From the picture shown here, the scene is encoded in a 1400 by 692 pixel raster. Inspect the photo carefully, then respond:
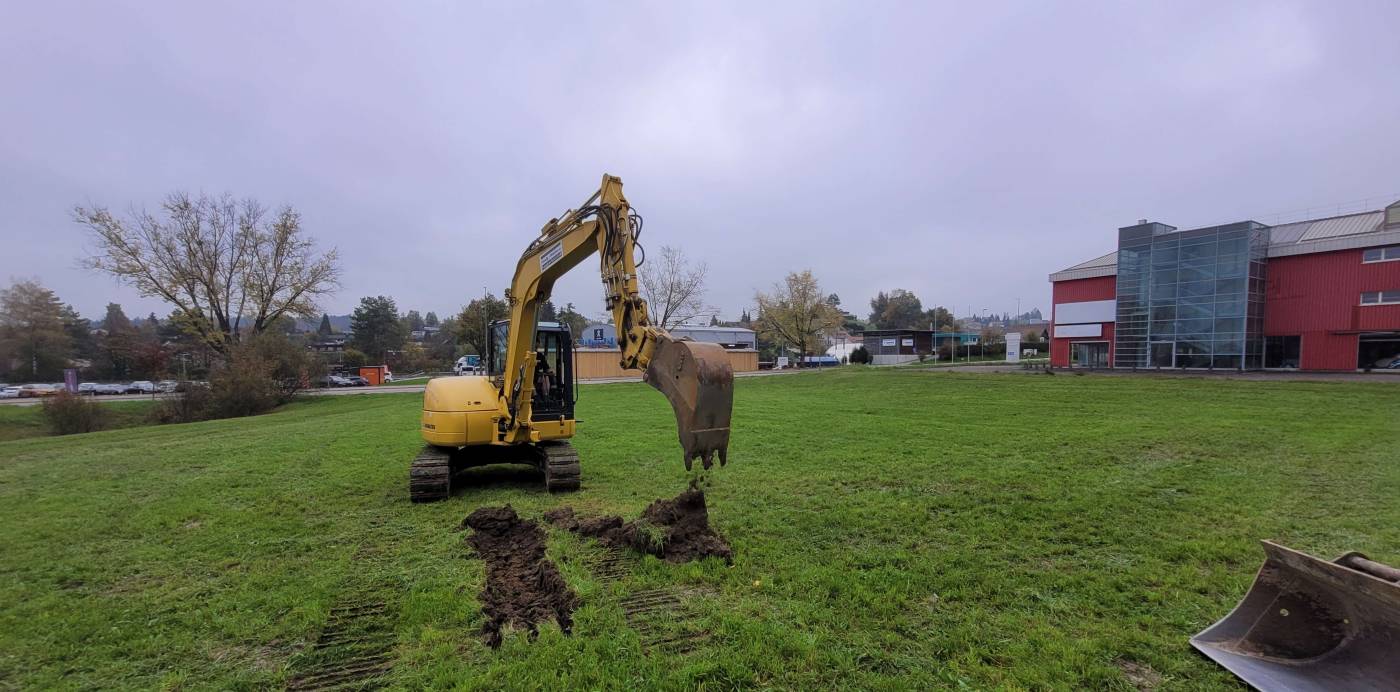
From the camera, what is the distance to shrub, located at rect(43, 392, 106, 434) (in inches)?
930

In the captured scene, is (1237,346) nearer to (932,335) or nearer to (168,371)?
(932,335)

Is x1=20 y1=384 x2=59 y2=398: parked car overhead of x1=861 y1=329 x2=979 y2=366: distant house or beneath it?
beneath

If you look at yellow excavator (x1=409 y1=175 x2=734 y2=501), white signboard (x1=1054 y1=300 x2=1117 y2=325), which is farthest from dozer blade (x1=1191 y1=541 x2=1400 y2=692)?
white signboard (x1=1054 y1=300 x2=1117 y2=325)

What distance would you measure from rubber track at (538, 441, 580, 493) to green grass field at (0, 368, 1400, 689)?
7.8 inches

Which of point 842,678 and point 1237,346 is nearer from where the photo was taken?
point 842,678

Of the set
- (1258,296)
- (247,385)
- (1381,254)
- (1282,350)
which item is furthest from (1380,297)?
(247,385)

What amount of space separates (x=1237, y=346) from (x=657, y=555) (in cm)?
4313

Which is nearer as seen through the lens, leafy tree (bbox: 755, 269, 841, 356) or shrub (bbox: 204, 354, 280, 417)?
shrub (bbox: 204, 354, 280, 417)

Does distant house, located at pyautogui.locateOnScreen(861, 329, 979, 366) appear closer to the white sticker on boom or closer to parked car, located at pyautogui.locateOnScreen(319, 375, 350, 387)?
parked car, located at pyautogui.locateOnScreen(319, 375, 350, 387)

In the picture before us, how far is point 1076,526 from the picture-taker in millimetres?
6086

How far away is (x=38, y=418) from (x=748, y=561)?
3553 cm

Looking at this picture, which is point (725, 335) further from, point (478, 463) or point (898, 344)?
point (478, 463)

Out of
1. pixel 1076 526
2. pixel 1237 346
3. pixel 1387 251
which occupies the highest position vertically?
pixel 1387 251

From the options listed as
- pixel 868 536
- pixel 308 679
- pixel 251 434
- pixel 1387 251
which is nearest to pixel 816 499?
pixel 868 536
